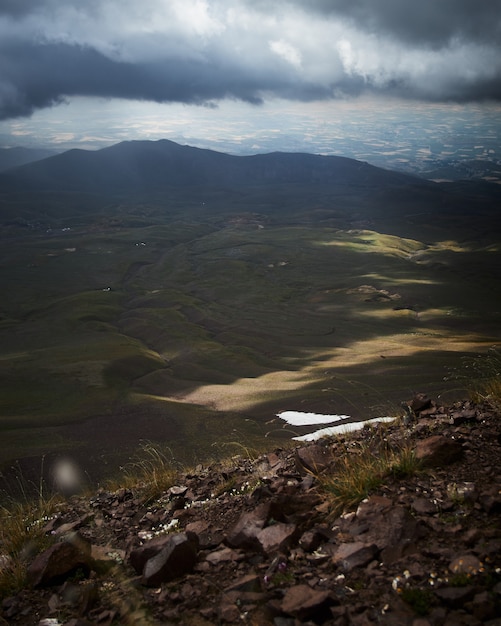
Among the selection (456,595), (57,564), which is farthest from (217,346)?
(456,595)

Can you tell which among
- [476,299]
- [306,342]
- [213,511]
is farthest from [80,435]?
[476,299]

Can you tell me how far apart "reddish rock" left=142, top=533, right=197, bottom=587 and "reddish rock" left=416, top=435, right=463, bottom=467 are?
3.72 m

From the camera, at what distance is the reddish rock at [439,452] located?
24.2 ft

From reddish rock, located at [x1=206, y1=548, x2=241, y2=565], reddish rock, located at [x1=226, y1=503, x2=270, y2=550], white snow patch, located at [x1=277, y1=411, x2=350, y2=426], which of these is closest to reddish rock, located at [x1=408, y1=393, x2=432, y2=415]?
reddish rock, located at [x1=226, y1=503, x2=270, y2=550]

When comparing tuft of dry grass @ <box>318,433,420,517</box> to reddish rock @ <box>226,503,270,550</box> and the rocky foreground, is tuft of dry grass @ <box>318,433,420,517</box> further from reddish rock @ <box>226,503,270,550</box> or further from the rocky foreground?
reddish rock @ <box>226,503,270,550</box>

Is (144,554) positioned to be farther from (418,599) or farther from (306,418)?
(306,418)

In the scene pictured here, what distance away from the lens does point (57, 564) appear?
22.0ft

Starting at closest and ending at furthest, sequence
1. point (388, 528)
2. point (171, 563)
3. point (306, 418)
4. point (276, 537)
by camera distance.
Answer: point (388, 528)
point (171, 563)
point (276, 537)
point (306, 418)

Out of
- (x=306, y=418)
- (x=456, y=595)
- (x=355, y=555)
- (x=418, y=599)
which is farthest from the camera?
(x=306, y=418)

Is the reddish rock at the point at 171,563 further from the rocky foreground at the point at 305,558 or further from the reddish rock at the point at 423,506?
the reddish rock at the point at 423,506

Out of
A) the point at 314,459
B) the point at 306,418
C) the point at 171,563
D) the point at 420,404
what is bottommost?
the point at 306,418

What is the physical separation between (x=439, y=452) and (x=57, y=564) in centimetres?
593

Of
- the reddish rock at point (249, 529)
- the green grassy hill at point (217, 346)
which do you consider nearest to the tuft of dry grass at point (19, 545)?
the reddish rock at point (249, 529)

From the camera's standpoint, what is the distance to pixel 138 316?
119562mm
